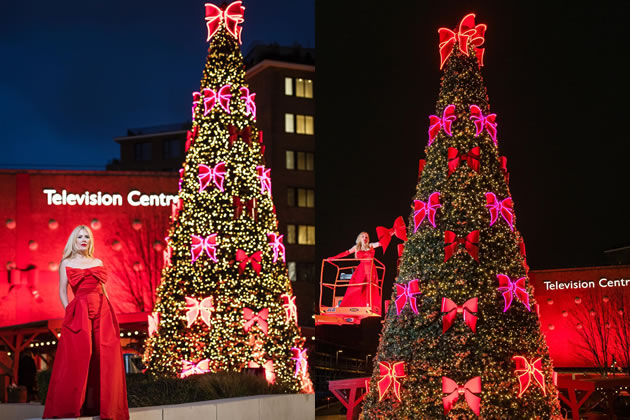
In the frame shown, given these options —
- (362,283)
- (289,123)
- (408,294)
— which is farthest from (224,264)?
(289,123)

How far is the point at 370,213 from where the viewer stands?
16.8m

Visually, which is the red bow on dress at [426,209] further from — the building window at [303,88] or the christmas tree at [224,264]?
the building window at [303,88]

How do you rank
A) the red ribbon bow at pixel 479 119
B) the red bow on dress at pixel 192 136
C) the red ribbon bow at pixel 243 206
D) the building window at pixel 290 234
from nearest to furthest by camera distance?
the red ribbon bow at pixel 479 119 → the red ribbon bow at pixel 243 206 → the red bow on dress at pixel 192 136 → the building window at pixel 290 234

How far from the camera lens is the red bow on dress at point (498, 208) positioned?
12258mm

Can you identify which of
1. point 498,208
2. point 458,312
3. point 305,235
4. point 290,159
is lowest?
point 458,312

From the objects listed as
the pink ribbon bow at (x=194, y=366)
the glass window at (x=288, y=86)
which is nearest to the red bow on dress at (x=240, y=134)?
the pink ribbon bow at (x=194, y=366)

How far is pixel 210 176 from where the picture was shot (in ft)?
57.4

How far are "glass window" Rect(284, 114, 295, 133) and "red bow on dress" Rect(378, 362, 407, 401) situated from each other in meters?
31.9

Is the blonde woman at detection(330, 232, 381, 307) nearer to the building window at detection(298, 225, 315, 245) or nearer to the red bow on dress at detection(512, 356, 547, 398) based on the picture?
the red bow on dress at detection(512, 356, 547, 398)

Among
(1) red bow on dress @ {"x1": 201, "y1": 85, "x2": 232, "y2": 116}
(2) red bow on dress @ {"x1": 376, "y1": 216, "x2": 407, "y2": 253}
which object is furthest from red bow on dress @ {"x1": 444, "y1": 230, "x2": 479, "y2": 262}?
(1) red bow on dress @ {"x1": 201, "y1": 85, "x2": 232, "y2": 116}

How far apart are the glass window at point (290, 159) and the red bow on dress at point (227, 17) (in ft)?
81.1

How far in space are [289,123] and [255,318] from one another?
89.9ft

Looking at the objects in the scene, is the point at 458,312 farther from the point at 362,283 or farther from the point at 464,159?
the point at 464,159

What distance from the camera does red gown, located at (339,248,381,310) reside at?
12.6m
